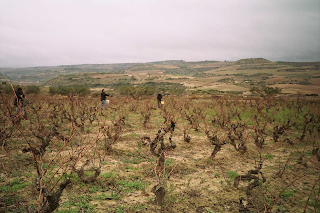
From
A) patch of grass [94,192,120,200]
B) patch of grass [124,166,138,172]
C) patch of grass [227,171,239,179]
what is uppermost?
patch of grass [94,192,120,200]

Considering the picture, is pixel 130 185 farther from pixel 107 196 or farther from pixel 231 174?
pixel 231 174

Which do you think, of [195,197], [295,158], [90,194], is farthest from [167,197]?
[295,158]

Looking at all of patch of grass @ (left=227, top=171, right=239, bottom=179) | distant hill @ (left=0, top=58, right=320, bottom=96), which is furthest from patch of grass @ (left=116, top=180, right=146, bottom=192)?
distant hill @ (left=0, top=58, right=320, bottom=96)

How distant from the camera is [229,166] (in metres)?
6.27

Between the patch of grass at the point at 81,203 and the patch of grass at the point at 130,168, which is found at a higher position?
the patch of grass at the point at 81,203

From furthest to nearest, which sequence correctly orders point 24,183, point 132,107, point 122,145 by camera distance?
point 132,107, point 122,145, point 24,183

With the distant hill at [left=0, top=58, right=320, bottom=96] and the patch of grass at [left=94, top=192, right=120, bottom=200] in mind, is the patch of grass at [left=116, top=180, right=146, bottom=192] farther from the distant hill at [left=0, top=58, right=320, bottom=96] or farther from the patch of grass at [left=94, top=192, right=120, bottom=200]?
the distant hill at [left=0, top=58, right=320, bottom=96]

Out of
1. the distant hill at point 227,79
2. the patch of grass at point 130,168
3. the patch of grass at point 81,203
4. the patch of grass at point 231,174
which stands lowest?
the patch of grass at point 231,174

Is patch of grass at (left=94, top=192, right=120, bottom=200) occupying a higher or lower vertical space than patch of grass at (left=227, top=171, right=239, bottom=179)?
higher

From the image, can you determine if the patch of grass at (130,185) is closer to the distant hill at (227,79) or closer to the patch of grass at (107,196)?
the patch of grass at (107,196)

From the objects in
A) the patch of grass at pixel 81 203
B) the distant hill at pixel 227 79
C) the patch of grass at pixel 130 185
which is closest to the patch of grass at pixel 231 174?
the patch of grass at pixel 130 185

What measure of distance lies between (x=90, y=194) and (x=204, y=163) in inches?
152

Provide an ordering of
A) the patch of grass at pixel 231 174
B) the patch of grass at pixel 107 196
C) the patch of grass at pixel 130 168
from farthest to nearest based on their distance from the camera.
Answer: the patch of grass at pixel 130 168
the patch of grass at pixel 231 174
the patch of grass at pixel 107 196

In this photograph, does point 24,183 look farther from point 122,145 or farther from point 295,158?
point 295,158
